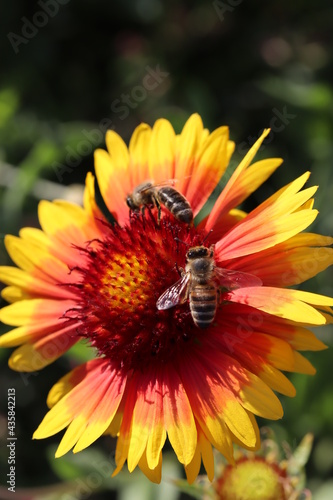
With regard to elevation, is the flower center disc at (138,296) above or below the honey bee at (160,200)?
below

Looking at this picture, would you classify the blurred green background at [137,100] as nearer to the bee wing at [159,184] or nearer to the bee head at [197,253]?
the bee wing at [159,184]

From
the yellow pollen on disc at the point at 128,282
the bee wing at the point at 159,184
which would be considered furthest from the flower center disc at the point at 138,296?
the bee wing at the point at 159,184

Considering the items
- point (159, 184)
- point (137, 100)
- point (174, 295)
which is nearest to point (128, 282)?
point (174, 295)

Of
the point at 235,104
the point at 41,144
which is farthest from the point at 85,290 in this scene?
the point at 235,104

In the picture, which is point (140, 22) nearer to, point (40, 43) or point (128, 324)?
point (40, 43)

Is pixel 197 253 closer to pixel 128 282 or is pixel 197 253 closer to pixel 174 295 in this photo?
pixel 174 295
